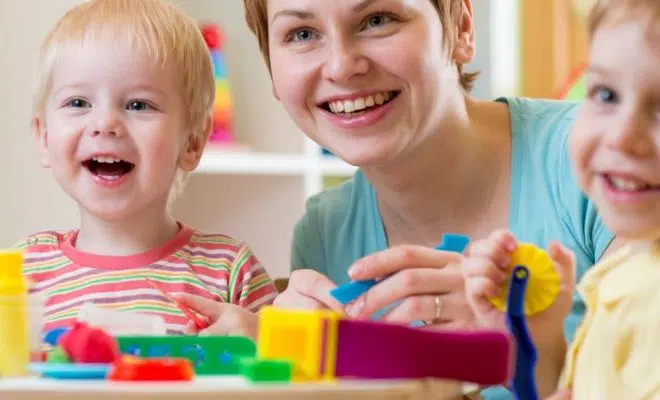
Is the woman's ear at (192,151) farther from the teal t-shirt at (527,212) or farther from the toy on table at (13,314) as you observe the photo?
the toy on table at (13,314)

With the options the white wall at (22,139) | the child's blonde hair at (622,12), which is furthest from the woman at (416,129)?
the white wall at (22,139)

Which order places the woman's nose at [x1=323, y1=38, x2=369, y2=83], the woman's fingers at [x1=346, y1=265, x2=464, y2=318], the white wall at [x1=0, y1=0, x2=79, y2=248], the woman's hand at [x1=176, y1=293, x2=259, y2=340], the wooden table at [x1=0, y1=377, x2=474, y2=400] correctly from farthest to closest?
the white wall at [x1=0, y1=0, x2=79, y2=248] → the woman's nose at [x1=323, y1=38, x2=369, y2=83] → the woman's hand at [x1=176, y1=293, x2=259, y2=340] → the woman's fingers at [x1=346, y1=265, x2=464, y2=318] → the wooden table at [x1=0, y1=377, x2=474, y2=400]

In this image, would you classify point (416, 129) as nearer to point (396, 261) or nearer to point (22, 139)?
point (396, 261)

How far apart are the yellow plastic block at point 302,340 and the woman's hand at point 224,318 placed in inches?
13.9

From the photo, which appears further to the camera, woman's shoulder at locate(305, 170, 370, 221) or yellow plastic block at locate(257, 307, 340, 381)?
woman's shoulder at locate(305, 170, 370, 221)

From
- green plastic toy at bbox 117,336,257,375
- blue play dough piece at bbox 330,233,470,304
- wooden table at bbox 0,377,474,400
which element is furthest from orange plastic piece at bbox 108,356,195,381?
blue play dough piece at bbox 330,233,470,304

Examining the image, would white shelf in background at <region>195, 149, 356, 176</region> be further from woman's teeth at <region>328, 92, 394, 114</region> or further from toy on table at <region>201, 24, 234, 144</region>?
woman's teeth at <region>328, 92, 394, 114</region>

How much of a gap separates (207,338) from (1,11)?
1978 millimetres

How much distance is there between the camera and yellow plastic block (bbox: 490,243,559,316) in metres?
0.88

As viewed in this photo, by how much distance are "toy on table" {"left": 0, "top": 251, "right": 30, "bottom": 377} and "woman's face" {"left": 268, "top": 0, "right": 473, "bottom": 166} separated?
0.59m

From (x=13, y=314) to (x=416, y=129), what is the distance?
2.29 feet

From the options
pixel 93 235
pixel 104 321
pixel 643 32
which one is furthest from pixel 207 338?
pixel 93 235

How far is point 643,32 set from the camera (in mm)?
830

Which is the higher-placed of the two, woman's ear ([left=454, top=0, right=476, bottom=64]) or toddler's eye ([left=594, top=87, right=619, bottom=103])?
woman's ear ([left=454, top=0, right=476, bottom=64])
